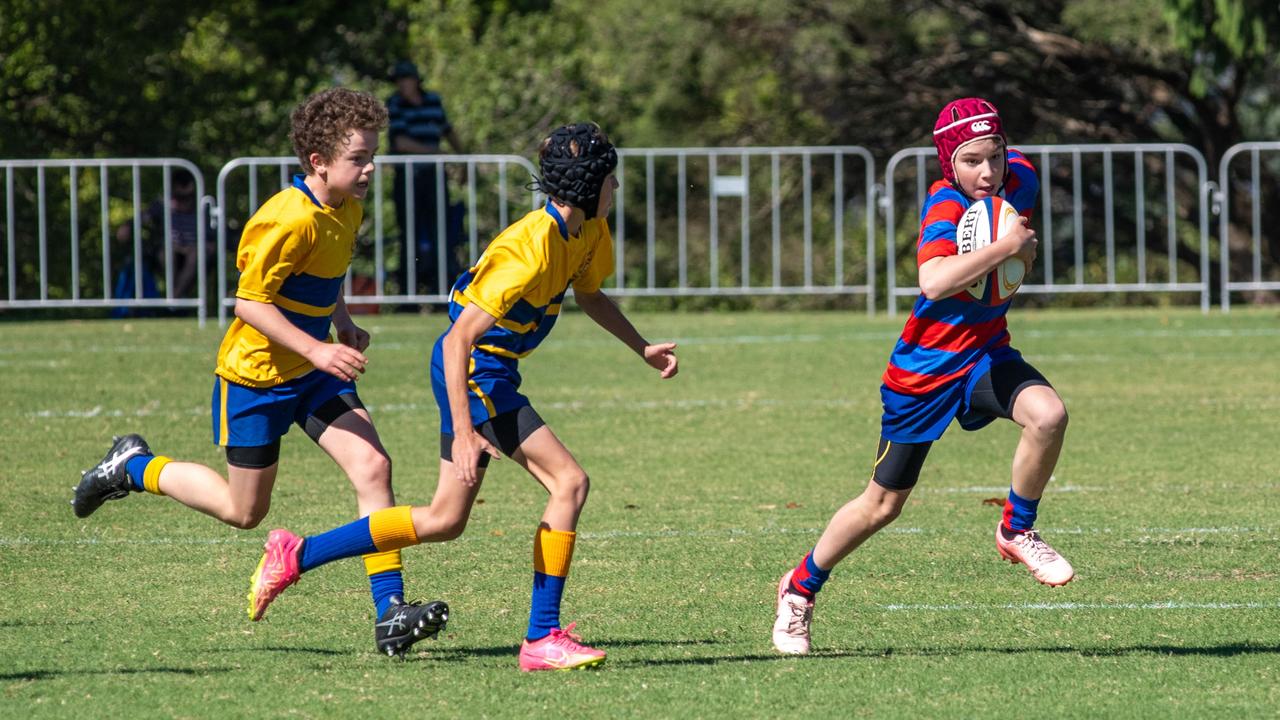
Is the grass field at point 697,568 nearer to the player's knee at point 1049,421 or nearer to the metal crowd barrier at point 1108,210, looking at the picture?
the player's knee at point 1049,421

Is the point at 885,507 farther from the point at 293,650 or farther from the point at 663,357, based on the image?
the point at 293,650

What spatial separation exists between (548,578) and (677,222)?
1531 centimetres

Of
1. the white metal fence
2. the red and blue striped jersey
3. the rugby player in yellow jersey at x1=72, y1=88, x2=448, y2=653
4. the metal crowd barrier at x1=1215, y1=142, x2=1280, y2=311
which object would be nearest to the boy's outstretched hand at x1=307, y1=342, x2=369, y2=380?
the rugby player in yellow jersey at x1=72, y1=88, x2=448, y2=653

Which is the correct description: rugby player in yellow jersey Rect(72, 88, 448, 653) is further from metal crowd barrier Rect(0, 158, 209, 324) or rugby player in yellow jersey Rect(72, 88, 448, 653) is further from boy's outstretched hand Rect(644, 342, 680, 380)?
metal crowd barrier Rect(0, 158, 209, 324)

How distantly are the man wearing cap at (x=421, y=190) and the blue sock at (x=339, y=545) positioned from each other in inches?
452

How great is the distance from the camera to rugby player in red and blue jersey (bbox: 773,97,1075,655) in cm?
576

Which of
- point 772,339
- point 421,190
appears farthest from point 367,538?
point 421,190

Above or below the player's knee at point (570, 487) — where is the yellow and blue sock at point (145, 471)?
below

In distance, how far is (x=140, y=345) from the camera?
50.3 feet

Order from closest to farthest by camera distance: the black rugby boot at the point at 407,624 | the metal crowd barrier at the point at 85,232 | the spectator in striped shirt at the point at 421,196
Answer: the black rugby boot at the point at 407,624
the metal crowd barrier at the point at 85,232
the spectator in striped shirt at the point at 421,196

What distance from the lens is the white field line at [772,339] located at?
15.0 meters

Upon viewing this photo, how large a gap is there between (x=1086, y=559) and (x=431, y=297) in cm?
1042

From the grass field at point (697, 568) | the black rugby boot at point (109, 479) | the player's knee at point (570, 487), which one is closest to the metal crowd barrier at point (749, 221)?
the grass field at point (697, 568)

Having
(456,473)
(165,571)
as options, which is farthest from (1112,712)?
(165,571)
